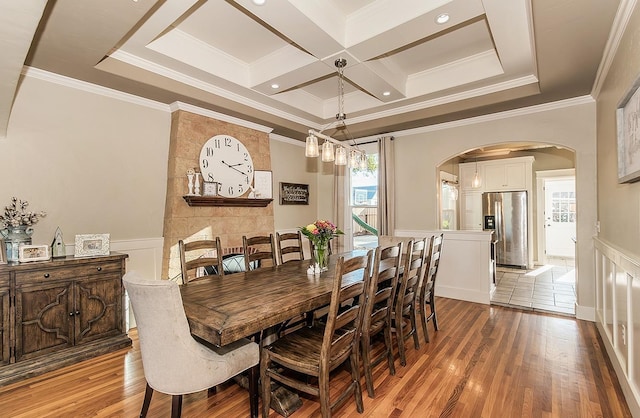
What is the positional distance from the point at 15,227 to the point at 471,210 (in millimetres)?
7975

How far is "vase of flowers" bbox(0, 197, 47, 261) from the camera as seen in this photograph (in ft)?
8.63

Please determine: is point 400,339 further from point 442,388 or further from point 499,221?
point 499,221

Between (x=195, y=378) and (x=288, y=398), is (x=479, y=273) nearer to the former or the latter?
(x=288, y=398)

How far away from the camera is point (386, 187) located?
5.20 metres

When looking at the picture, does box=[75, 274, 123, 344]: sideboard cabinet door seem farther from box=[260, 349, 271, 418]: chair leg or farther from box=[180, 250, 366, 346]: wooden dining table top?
box=[260, 349, 271, 418]: chair leg

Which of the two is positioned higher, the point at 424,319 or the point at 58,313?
the point at 58,313

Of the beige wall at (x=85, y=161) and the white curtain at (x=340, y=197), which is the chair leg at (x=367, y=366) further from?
the white curtain at (x=340, y=197)

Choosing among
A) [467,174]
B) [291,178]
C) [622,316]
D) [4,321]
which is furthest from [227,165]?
[467,174]

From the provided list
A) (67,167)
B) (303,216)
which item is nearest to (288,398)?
(67,167)

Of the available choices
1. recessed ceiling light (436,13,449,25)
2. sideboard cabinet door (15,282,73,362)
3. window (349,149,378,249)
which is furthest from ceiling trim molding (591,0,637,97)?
sideboard cabinet door (15,282,73,362)

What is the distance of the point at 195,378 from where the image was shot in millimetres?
1675

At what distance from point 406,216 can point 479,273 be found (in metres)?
1.36

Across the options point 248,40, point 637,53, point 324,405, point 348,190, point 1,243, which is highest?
point 248,40

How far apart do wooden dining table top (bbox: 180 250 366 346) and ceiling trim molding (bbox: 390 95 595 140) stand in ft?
10.3
